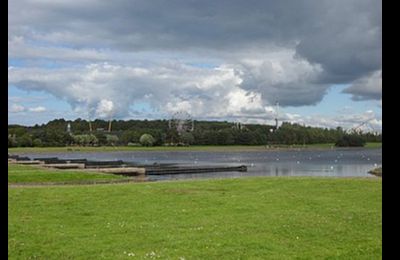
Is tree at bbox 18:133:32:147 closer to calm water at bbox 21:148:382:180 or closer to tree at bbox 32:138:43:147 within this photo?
tree at bbox 32:138:43:147

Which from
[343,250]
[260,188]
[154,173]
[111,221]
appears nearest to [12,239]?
[111,221]

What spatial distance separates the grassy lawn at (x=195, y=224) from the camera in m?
10.9

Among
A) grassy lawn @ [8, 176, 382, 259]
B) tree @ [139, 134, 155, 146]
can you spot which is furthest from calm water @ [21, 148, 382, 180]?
tree @ [139, 134, 155, 146]

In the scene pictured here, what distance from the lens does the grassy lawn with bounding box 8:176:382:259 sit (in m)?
10.9

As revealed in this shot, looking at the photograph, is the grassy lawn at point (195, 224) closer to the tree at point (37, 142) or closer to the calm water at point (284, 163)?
the calm water at point (284, 163)

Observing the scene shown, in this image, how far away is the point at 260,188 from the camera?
2602 cm

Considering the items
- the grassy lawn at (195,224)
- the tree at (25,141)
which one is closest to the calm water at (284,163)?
the grassy lawn at (195,224)

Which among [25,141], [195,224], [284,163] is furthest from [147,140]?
[195,224]

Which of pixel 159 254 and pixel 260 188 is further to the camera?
pixel 260 188

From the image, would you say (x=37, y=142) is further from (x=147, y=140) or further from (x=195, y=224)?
(x=195, y=224)
